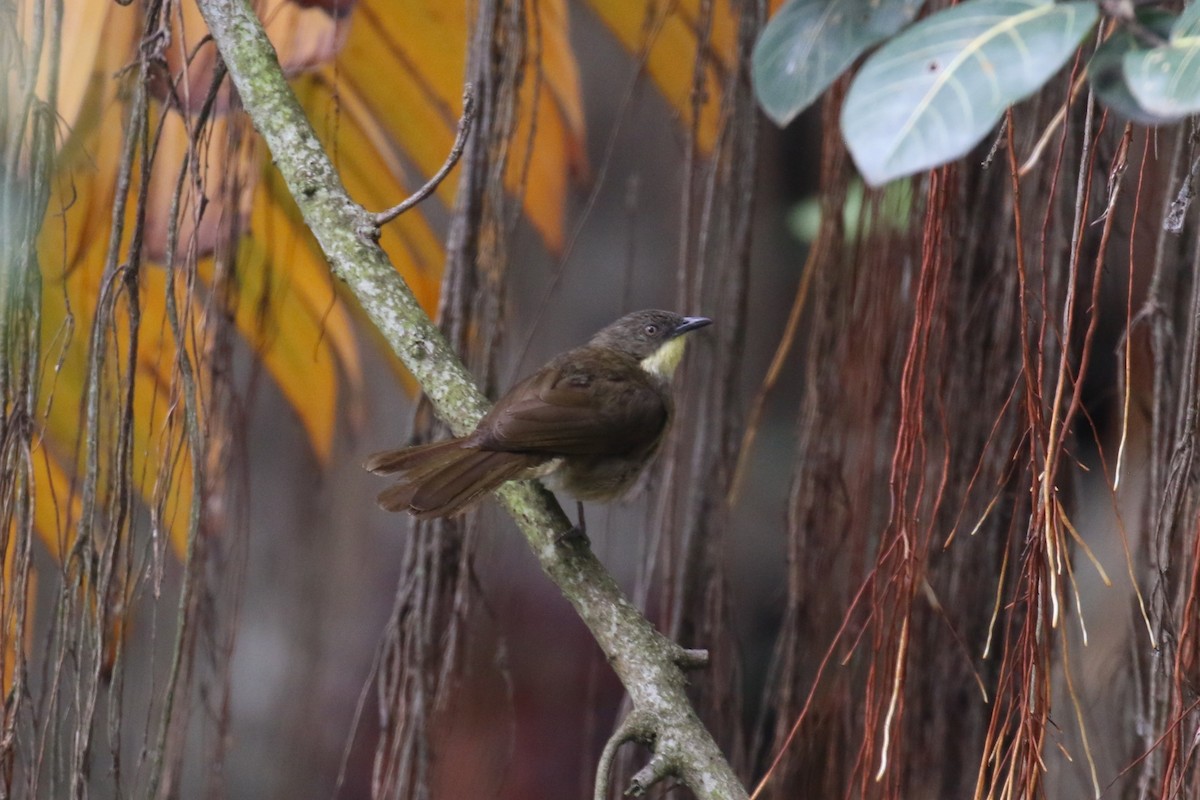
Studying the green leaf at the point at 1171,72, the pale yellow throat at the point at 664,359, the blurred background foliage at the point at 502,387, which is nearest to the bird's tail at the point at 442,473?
the blurred background foliage at the point at 502,387

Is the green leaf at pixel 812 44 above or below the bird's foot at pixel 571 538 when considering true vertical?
above

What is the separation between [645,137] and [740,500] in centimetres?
109

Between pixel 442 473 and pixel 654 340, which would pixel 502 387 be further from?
pixel 442 473

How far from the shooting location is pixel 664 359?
2580 millimetres

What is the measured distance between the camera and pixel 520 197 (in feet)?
8.33

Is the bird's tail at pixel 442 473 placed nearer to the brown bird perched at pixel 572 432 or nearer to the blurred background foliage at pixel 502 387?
the brown bird perched at pixel 572 432

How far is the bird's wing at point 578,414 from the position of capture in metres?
1.91

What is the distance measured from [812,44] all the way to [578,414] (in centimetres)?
129

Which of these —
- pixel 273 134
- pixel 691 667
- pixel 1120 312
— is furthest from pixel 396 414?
pixel 1120 312

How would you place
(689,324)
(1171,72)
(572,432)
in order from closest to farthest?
(1171,72)
(572,432)
(689,324)

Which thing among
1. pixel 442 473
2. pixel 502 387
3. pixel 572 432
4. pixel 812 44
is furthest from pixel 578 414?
pixel 812 44

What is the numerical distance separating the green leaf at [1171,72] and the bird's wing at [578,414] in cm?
124

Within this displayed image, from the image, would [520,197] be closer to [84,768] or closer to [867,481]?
[867,481]

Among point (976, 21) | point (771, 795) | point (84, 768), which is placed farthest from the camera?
point (771, 795)
